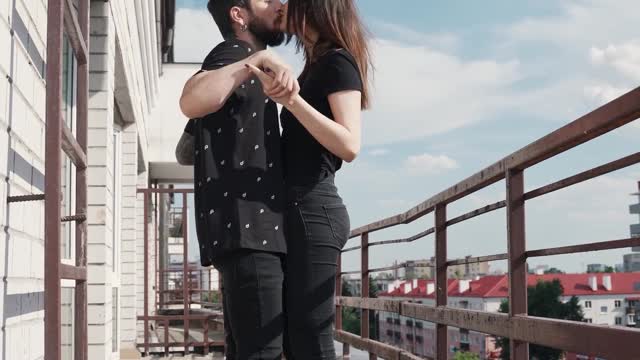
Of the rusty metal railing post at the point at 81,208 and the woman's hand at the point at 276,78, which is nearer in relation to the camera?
the woman's hand at the point at 276,78

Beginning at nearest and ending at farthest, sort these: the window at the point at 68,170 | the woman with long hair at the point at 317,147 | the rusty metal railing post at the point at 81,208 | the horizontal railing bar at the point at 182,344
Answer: the woman with long hair at the point at 317,147
the rusty metal railing post at the point at 81,208
the window at the point at 68,170
the horizontal railing bar at the point at 182,344

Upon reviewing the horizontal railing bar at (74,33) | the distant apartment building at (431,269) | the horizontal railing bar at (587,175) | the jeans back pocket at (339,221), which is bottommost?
the distant apartment building at (431,269)

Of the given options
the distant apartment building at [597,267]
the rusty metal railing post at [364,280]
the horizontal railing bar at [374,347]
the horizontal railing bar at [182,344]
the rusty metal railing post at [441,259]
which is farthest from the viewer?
the horizontal railing bar at [182,344]

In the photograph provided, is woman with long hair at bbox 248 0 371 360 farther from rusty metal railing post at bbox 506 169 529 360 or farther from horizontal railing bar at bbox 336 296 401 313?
horizontal railing bar at bbox 336 296 401 313

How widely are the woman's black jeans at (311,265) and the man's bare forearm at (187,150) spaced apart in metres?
0.23

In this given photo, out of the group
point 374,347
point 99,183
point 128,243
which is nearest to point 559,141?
point 99,183

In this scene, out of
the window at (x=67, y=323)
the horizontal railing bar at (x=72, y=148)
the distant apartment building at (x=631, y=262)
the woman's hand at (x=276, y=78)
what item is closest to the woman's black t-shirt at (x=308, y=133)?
the woman's hand at (x=276, y=78)

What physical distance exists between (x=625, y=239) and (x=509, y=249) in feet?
2.86

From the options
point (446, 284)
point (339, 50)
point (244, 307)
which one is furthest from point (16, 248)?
point (446, 284)

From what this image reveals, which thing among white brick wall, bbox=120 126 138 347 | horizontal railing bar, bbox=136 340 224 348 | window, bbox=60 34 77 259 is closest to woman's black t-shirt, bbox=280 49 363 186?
window, bbox=60 34 77 259

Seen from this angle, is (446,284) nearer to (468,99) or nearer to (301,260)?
(301,260)

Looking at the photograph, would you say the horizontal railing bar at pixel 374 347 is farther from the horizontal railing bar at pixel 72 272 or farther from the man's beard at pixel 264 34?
the man's beard at pixel 264 34

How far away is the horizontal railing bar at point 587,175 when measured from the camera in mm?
2127

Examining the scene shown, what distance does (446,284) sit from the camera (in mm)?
4219
